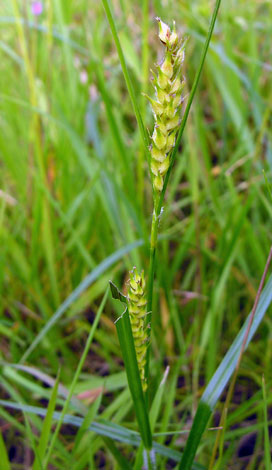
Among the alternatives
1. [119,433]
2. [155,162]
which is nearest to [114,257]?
[119,433]

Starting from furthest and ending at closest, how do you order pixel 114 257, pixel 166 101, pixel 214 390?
pixel 114 257
pixel 214 390
pixel 166 101

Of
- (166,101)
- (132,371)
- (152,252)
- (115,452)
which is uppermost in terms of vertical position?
(166,101)

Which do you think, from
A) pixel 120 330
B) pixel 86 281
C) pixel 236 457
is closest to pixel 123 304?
pixel 120 330

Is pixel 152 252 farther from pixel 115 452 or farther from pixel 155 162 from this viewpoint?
pixel 115 452

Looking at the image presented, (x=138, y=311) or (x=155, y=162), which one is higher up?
(x=155, y=162)

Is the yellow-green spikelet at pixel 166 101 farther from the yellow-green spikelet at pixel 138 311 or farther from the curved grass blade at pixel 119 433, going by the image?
the curved grass blade at pixel 119 433

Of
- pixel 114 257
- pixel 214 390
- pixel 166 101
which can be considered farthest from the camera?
pixel 114 257

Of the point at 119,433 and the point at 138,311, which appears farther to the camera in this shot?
the point at 119,433
